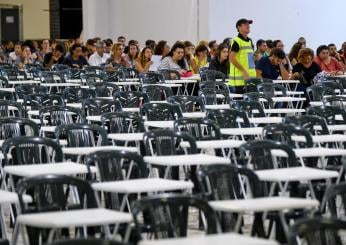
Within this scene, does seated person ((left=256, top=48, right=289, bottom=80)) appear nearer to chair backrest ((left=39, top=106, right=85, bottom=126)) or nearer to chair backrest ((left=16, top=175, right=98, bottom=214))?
chair backrest ((left=39, top=106, right=85, bottom=126))

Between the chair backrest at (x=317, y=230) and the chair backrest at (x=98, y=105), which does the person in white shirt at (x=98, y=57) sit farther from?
the chair backrest at (x=317, y=230)

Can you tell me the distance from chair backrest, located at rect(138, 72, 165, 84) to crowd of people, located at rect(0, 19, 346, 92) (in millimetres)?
808

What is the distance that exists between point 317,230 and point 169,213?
40.8 inches

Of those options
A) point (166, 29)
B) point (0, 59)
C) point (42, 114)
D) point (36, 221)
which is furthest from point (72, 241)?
point (166, 29)

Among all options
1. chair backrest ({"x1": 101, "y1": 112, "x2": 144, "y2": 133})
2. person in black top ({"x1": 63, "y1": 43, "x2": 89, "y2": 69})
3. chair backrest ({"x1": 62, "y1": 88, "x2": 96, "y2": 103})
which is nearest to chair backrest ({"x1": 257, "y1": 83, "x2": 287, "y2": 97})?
chair backrest ({"x1": 62, "y1": 88, "x2": 96, "y2": 103})

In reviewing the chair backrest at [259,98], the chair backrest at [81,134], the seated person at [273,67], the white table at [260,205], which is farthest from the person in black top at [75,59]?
the white table at [260,205]

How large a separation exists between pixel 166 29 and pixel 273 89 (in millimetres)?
11804

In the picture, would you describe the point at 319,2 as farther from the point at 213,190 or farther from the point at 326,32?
the point at 213,190

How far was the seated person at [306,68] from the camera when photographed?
16938 millimetres

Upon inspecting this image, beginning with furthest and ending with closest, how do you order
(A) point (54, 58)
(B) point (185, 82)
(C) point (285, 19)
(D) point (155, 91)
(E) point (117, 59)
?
(C) point (285, 19) → (A) point (54, 58) → (E) point (117, 59) → (B) point (185, 82) → (D) point (155, 91)

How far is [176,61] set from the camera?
62.9 feet

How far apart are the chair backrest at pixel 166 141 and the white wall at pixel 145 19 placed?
16459 mm

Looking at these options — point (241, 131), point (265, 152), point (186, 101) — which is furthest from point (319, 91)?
point (265, 152)

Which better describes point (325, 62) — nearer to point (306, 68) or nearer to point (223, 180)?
point (306, 68)
